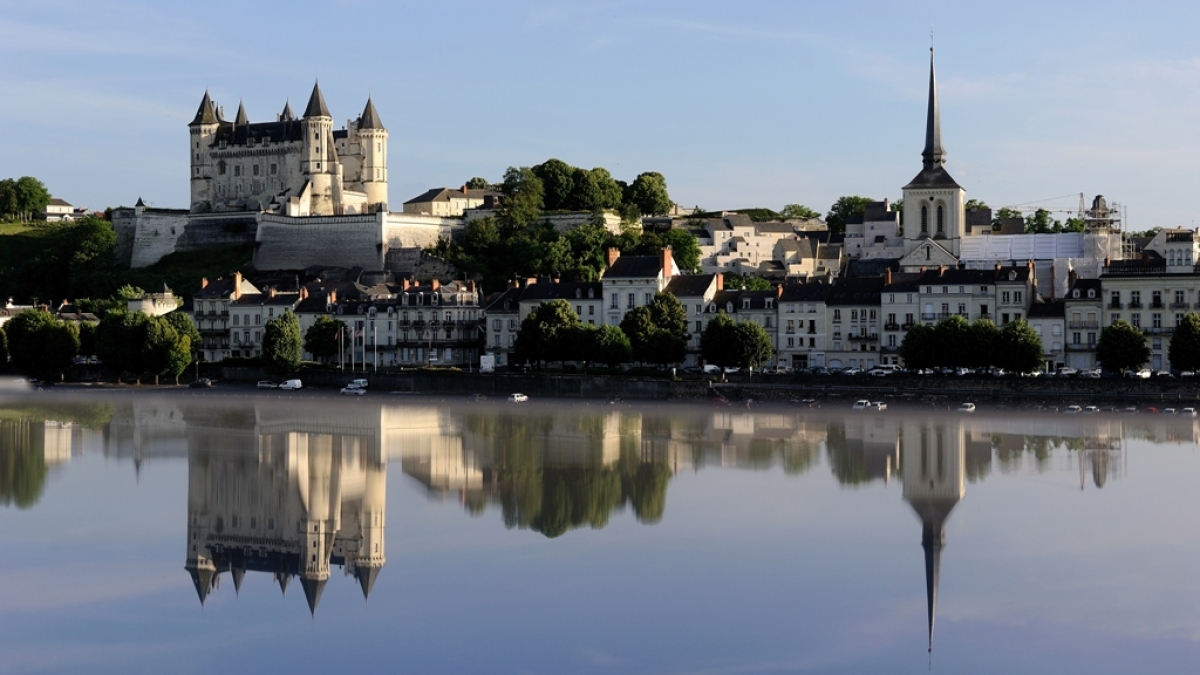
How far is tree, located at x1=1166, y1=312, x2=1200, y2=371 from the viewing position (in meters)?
48.6

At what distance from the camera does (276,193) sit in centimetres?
8725

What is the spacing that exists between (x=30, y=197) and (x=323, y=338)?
51.4 metres

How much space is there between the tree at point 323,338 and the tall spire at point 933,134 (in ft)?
92.7

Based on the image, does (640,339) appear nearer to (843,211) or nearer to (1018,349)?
(1018,349)

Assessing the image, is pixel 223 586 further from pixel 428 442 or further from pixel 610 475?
pixel 428 442

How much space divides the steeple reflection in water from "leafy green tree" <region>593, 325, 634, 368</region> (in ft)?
52.7

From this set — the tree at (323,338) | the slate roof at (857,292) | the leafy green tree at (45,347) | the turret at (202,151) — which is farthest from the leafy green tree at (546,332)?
the turret at (202,151)

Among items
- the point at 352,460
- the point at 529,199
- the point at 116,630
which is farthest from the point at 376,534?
the point at 529,199

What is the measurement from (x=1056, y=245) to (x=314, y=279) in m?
32.4

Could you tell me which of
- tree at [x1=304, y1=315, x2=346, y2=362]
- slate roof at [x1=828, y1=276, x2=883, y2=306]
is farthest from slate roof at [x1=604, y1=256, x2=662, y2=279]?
tree at [x1=304, y1=315, x2=346, y2=362]

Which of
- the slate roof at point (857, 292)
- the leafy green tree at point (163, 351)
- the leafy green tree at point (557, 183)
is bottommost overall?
the leafy green tree at point (163, 351)

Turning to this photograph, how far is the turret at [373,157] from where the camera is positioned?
87875mm

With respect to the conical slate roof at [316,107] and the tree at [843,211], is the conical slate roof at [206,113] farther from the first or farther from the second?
the tree at [843,211]

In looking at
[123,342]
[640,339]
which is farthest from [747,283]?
[123,342]
